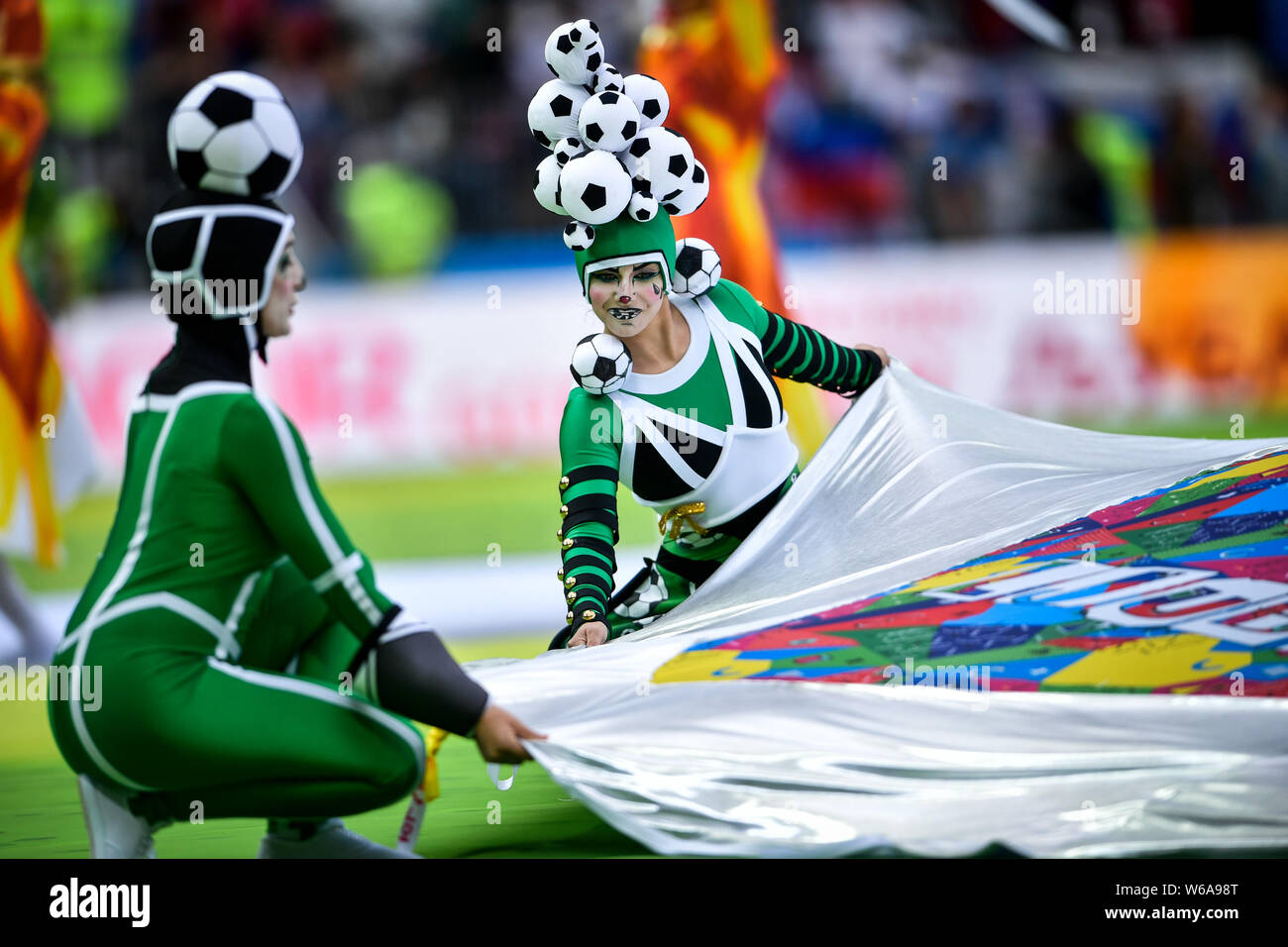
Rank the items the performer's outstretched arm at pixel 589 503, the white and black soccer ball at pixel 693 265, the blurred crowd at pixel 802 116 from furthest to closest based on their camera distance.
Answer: the blurred crowd at pixel 802 116 < the white and black soccer ball at pixel 693 265 < the performer's outstretched arm at pixel 589 503

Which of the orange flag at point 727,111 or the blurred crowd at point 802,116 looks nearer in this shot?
the orange flag at point 727,111

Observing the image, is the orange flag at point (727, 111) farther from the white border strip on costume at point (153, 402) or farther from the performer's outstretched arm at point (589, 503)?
the white border strip on costume at point (153, 402)

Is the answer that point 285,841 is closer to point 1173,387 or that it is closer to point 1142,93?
point 1173,387

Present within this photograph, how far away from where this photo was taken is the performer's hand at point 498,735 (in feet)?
6.98

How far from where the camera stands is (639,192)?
2.86 meters

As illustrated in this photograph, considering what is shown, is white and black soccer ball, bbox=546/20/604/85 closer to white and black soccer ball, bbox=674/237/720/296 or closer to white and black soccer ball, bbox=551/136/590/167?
white and black soccer ball, bbox=551/136/590/167

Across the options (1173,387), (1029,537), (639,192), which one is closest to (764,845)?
(1029,537)

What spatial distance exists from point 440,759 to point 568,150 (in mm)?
1346

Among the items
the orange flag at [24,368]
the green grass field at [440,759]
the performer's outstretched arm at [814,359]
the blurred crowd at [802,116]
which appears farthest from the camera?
the blurred crowd at [802,116]

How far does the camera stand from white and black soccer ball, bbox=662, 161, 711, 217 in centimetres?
293

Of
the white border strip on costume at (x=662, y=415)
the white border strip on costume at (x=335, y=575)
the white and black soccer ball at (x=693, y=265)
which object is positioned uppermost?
the white and black soccer ball at (x=693, y=265)

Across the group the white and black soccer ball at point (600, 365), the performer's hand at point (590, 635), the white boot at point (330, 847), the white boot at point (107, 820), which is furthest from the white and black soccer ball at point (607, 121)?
the white boot at point (107, 820)

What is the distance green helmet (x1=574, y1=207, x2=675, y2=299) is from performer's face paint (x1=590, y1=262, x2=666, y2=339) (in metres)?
0.02

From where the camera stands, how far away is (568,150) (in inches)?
112
